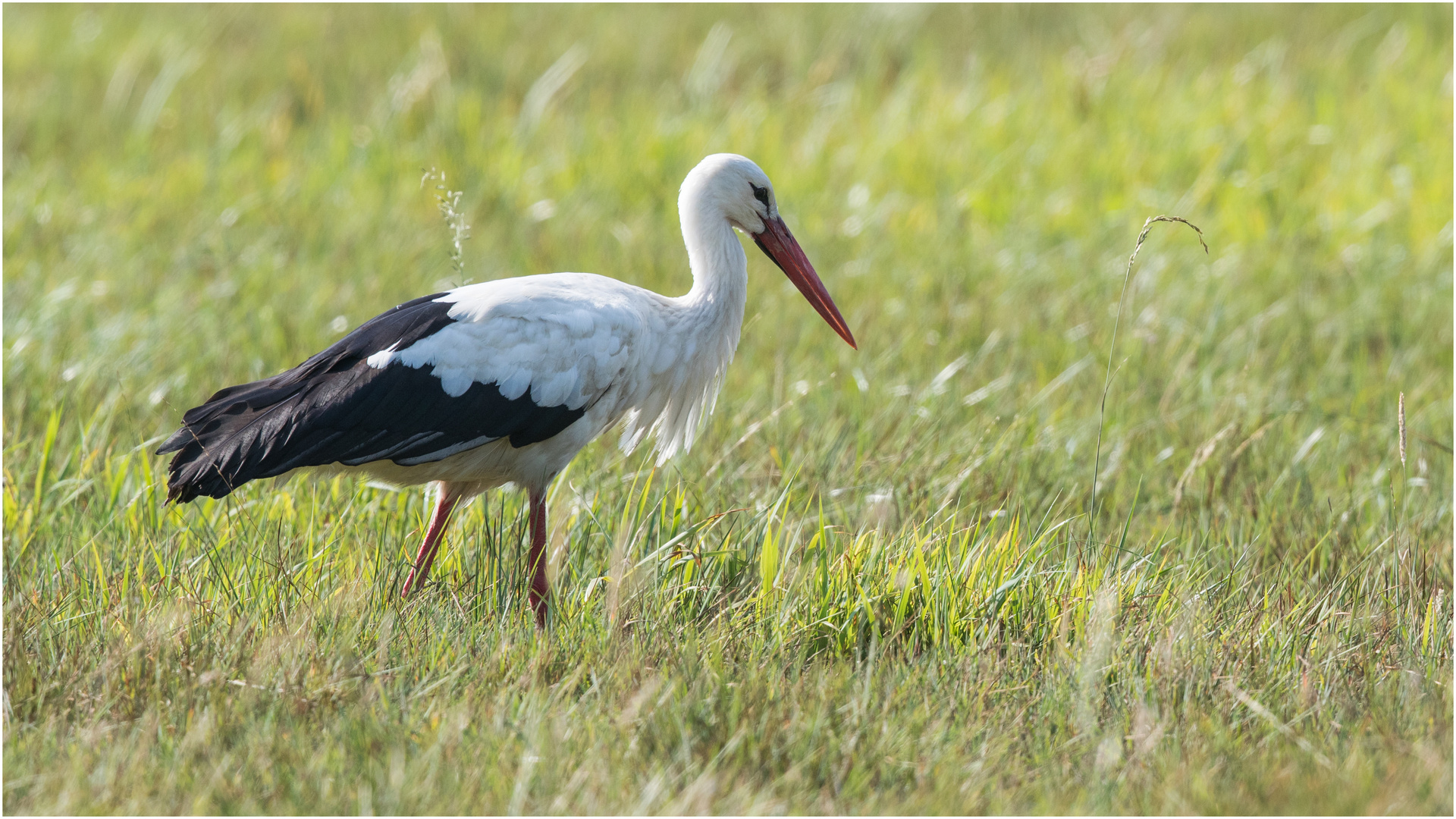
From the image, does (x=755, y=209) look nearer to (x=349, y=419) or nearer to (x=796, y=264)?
(x=796, y=264)

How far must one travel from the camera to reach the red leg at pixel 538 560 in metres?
3.24

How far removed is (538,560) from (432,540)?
1.51 feet

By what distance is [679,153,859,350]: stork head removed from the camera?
3848mm

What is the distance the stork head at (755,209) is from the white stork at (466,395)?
269mm

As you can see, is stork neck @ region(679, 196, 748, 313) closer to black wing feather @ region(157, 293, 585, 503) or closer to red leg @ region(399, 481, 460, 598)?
black wing feather @ region(157, 293, 585, 503)

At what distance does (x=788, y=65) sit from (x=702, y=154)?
2.12 m

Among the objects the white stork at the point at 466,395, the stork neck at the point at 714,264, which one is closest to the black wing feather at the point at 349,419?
the white stork at the point at 466,395

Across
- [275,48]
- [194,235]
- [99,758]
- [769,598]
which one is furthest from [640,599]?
[275,48]

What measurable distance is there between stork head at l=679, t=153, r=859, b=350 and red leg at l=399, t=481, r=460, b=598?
1090 millimetres

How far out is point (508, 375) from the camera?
11.3ft

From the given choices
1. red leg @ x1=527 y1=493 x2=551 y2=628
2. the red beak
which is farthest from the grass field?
the red beak

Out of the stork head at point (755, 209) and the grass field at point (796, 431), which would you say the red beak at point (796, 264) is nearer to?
the stork head at point (755, 209)

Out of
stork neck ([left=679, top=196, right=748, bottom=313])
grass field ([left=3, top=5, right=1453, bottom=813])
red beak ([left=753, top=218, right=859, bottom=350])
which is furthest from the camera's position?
red beak ([left=753, top=218, right=859, bottom=350])

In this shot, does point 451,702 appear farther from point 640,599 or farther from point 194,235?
point 194,235
